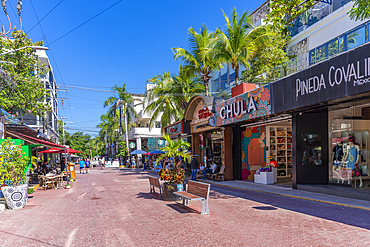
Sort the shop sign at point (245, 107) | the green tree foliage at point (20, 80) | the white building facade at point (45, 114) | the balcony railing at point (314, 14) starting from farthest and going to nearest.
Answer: the white building facade at point (45, 114) < the balcony railing at point (314, 14) < the green tree foliage at point (20, 80) < the shop sign at point (245, 107)

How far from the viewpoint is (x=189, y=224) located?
7227 mm

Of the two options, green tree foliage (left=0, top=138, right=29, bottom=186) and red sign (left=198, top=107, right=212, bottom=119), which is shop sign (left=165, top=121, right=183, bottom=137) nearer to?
red sign (left=198, top=107, right=212, bottom=119)

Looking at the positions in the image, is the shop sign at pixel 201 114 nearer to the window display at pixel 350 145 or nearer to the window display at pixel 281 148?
the window display at pixel 281 148

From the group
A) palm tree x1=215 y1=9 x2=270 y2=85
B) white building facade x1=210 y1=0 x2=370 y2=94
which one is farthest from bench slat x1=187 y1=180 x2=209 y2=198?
palm tree x1=215 y1=9 x2=270 y2=85

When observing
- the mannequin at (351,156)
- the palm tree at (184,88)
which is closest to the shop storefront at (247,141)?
the mannequin at (351,156)

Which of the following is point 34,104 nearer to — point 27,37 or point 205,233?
point 27,37

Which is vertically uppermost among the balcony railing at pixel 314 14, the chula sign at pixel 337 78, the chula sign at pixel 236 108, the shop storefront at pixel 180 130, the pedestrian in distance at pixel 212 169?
the balcony railing at pixel 314 14

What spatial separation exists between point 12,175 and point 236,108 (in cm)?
1121

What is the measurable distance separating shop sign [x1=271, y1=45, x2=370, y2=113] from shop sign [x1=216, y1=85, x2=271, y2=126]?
2.19 feet

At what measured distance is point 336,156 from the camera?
40.7ft

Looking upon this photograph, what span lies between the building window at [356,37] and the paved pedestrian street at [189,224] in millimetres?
9744

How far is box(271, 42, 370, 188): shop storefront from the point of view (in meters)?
9.80

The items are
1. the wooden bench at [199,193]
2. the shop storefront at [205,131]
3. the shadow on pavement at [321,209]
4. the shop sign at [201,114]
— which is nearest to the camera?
the shadow on pavement at [321,209]

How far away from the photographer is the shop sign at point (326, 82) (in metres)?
8.70
